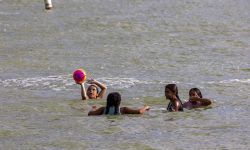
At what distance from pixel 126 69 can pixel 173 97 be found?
22.1 ft

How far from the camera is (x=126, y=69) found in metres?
23.5

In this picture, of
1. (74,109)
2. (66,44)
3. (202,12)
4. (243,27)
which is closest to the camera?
(74,109)

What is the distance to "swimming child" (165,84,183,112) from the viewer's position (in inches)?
658

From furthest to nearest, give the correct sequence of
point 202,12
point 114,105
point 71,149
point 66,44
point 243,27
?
point 202,12 < point 243,27 < point 66,44 < point 114,105 < point 71,149

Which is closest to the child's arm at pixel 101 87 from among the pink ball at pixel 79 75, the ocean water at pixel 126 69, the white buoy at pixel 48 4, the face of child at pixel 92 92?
the face of child at pixel 92 92

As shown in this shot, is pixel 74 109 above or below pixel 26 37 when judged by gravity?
below

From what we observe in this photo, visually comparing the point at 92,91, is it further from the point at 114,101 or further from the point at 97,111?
the point at 114,101

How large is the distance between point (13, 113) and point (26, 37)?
43.4 ft

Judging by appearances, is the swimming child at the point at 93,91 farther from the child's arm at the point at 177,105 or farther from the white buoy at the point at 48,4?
the white buoy at the point at 48,4

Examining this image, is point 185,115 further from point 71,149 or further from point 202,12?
point 202,12

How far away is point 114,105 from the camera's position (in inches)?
657

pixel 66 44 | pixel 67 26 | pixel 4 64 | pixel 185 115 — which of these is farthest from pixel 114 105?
pixel 67 26

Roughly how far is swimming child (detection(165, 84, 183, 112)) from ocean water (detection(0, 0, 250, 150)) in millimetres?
163

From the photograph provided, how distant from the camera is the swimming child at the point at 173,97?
54.9 ft
